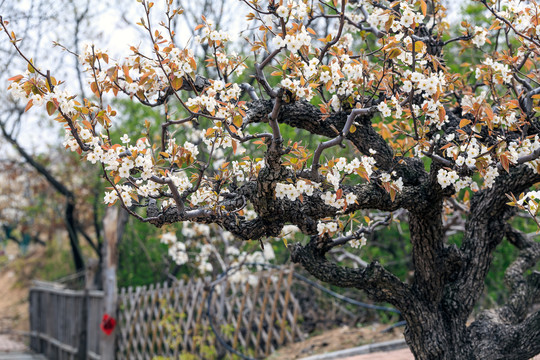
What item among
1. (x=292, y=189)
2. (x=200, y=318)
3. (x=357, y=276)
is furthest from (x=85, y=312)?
(x=292, y=189)

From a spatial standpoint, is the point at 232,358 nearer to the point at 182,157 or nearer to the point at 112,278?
the point at 112,278

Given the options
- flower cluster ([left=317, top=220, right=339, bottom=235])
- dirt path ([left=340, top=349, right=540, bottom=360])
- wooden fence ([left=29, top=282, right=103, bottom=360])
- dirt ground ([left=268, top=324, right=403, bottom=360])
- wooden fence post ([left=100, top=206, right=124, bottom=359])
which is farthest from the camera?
wooden fence ([left=29, top=282, right=103, bottom=360])

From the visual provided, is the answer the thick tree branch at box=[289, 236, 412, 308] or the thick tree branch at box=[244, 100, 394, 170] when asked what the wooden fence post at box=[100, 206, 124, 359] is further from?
the thick tree branch at box=[244, 100, 394, 170]

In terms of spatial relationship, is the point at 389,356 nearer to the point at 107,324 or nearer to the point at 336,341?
the point at 336,341

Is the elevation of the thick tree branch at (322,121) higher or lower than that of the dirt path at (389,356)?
higher

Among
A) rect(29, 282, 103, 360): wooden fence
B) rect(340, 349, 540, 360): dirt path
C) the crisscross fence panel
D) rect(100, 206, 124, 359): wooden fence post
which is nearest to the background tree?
rect(340, 349, 540, 360): dirt path

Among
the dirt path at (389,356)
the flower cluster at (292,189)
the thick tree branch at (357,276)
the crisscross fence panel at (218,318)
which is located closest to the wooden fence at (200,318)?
the crisscross fence panel at (218,318)

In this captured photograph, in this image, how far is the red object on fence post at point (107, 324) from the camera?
6855 mm

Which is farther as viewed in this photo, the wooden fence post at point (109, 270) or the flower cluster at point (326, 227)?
the wooden fence post at point (109, 270)

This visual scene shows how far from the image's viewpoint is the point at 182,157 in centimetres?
253

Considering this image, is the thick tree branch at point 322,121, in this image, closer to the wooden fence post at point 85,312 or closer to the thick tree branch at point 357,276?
the thick tree branch at point 357,276

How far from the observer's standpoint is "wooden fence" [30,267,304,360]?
20.1 feet

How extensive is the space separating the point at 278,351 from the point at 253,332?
0.71 metres

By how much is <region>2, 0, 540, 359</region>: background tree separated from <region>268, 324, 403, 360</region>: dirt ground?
236 centimetres
